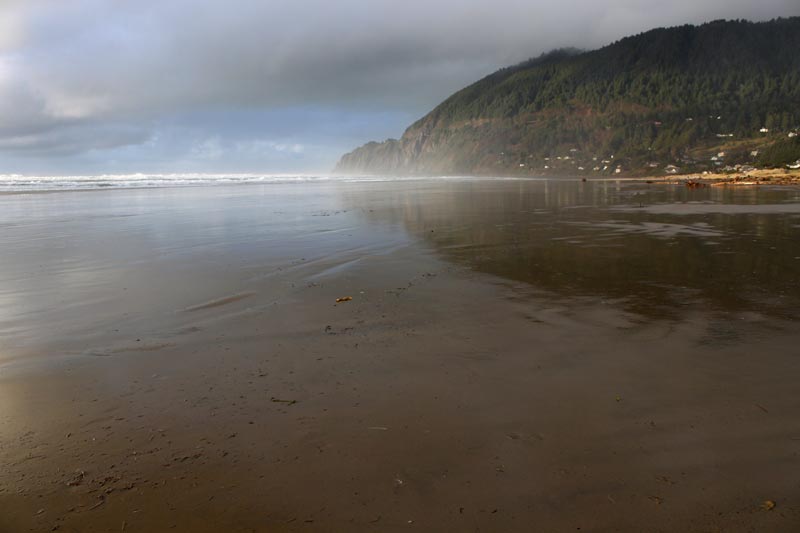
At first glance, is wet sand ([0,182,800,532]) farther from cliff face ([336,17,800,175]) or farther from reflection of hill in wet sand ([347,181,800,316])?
cliff face ([336,17,800,175])

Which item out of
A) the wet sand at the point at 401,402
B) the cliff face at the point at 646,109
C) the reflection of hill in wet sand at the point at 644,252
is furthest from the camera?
the cliff face at the point at 646,109

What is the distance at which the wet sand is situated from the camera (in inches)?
105

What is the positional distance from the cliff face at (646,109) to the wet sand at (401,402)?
244 ft

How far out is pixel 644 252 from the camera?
990cm

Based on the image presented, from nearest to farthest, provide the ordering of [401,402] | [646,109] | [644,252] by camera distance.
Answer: [401,402] < [644,252] < [646,109]

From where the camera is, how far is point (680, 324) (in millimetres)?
5504

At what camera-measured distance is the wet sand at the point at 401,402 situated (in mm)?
2664

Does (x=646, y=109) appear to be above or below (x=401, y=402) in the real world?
above

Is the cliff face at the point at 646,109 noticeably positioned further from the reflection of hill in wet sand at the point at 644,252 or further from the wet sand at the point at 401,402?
the wet sand at the point at 401,402

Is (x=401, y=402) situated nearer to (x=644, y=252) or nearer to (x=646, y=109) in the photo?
(x=644, y=252)

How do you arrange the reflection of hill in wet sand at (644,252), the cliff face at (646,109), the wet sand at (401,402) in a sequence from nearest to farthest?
the wet sand at (401,402) < the reflection of hill in wet sand at (644,252) < the cliff face at (646,109)

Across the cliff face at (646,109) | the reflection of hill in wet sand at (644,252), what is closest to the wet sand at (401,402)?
the reflection of hill in wet sand at (644,252)

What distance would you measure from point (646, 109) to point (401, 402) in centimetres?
14056

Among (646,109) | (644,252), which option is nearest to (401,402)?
(644,252)
